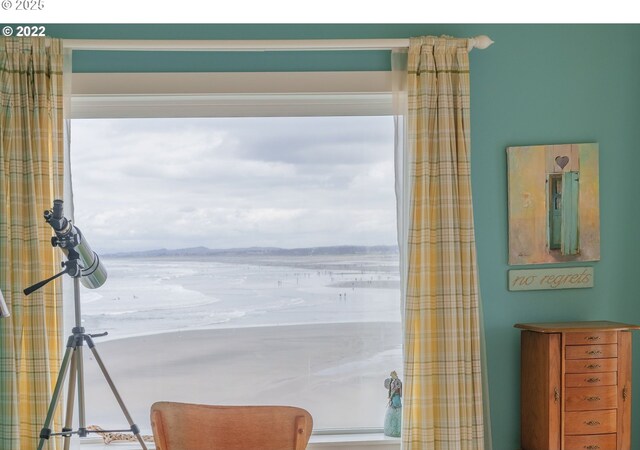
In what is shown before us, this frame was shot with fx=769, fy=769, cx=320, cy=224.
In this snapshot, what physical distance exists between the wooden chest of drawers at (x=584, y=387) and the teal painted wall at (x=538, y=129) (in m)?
0.30

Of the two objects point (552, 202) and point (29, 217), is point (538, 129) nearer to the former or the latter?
point (552, 202)

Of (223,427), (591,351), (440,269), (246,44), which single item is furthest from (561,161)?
(223,427)

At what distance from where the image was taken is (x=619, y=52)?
13.0ft

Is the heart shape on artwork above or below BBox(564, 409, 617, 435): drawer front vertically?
above

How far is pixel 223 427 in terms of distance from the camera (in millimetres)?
2730

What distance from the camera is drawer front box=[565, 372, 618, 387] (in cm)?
355

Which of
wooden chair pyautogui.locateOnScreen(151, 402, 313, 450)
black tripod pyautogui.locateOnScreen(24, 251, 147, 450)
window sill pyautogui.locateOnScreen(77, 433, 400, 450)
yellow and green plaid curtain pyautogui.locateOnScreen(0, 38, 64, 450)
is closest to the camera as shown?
wooden chair pyautogui.locateOnScreen(151, 402, 313, 450)

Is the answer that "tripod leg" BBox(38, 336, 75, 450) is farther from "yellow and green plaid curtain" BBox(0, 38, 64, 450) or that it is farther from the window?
the window

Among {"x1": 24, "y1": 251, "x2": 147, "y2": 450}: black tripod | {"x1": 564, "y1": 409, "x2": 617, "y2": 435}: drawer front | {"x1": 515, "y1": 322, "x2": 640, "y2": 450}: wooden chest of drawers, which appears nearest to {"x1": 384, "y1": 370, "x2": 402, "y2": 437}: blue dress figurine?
{"x1": 515, "y1": 322, "x2": 640, "y2": 450}: wooden chest of drawers

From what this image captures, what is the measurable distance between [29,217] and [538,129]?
2521 mm

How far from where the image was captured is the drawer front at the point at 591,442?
11.7ft

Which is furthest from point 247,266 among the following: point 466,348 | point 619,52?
point 619,52

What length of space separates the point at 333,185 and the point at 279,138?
368mm

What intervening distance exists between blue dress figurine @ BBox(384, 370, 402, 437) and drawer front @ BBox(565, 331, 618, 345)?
864 millimetres
